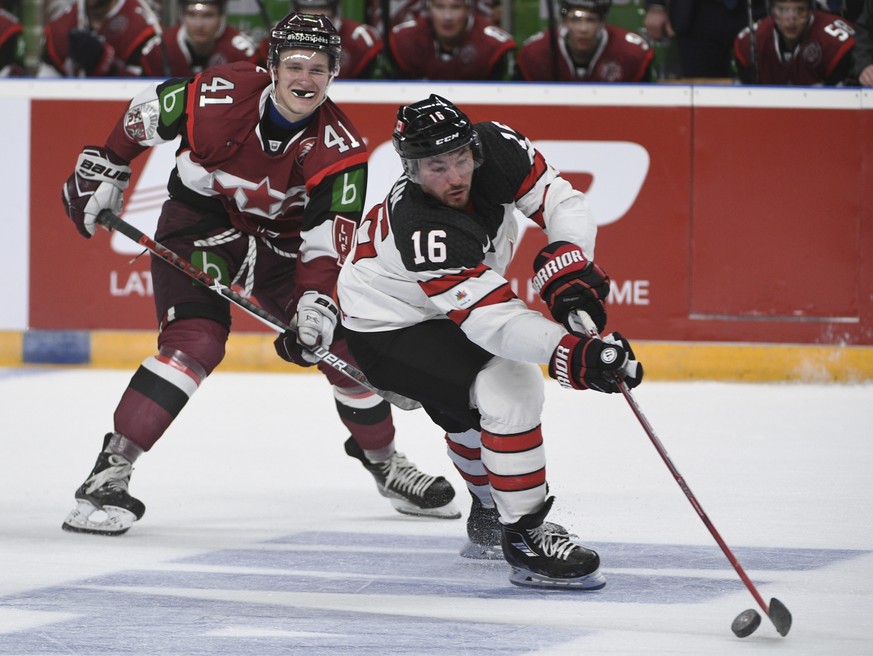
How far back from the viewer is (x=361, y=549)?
3451 millimetres

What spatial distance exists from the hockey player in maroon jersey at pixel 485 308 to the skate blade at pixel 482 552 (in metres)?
0.11

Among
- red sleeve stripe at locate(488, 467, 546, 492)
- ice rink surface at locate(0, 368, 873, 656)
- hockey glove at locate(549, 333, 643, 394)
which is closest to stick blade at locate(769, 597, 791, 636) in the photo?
ice rink surface at locate(0, 368, 873, 656)

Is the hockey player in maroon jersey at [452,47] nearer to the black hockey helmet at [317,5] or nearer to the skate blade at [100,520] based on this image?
the black hockey helmet at [317,5]

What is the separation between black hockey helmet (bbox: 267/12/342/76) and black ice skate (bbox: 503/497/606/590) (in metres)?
1.23

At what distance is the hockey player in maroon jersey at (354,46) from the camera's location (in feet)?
21.7

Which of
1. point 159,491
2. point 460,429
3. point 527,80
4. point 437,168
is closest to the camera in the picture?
point 437,168

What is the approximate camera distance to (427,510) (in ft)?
12.5

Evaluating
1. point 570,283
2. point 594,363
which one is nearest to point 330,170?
point 570,283

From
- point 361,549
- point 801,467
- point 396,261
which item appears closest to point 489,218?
point 396,261

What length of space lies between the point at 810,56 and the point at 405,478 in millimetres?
3369

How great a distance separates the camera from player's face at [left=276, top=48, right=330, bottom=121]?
11.7 ft

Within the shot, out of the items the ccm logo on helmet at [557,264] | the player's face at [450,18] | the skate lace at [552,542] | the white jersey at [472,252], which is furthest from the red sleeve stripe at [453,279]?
the player's face at [450,18]

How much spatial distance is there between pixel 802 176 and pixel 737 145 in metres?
0.28

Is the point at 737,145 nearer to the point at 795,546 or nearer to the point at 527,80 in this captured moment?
the point at 527,80
